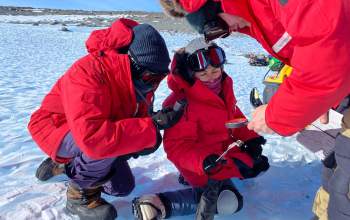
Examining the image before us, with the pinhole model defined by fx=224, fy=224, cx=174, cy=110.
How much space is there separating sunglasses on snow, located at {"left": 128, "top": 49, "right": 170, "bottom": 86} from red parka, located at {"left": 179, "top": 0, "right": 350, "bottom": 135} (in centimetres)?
53

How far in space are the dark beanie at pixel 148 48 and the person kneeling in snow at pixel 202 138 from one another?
33 cm

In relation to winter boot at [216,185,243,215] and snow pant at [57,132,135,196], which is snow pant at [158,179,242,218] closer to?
winter boot at [216,185,243,215]

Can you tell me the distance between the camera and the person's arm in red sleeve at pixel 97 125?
1.24 m

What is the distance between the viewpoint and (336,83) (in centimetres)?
82

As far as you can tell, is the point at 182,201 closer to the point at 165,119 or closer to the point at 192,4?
the point at 165,119

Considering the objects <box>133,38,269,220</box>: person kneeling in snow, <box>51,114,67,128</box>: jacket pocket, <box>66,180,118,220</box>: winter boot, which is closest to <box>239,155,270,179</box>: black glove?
<box>133,38,269,220</box>: person kneeling in snow

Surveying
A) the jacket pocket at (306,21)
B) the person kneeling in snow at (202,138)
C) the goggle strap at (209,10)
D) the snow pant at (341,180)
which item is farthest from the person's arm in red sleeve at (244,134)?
the jacket pocket at (306,21)

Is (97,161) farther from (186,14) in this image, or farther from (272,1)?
(272,1)

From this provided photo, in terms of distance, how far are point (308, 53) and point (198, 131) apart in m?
1.20

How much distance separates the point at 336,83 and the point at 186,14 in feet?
2.71

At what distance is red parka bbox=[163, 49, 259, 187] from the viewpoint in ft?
5.54

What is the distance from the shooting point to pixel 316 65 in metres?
0.81

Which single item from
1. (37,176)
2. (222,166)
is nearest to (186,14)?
(222,166)

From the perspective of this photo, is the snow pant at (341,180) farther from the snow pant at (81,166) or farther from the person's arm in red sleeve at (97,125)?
the snow pant at (81,166)
